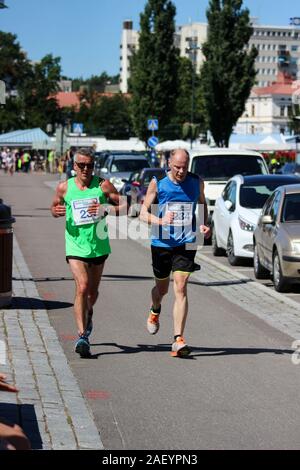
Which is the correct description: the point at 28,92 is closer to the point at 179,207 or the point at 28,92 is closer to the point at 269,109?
the point at 269,109

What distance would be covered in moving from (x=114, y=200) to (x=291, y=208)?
6.63 m

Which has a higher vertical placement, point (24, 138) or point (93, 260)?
point (93, 260)

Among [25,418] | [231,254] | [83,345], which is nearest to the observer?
[25,418]

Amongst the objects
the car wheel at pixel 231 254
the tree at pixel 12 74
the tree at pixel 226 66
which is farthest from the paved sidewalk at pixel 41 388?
the tree at pixel 12 74

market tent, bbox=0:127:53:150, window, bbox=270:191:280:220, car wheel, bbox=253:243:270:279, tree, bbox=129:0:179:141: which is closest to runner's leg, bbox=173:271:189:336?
window, bbox=270:191:280:220

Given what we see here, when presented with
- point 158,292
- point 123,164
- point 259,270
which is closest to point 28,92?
point 123,164

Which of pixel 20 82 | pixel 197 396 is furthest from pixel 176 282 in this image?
pixel 20 82

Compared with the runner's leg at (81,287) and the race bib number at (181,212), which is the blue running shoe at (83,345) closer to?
the runner's leg at (81,287)

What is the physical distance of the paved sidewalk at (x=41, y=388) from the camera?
6.67 meters

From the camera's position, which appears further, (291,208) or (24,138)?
(24,138)

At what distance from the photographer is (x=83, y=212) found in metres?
9.73

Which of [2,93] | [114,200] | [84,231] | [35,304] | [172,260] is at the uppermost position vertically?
[2,93]

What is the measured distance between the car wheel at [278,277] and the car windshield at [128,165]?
24.5m

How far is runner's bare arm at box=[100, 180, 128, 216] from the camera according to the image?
389 inches
